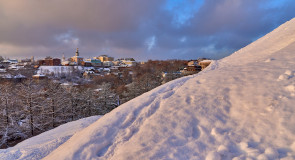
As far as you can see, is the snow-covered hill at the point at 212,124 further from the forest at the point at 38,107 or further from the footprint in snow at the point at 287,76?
the forest at the point at 38,107

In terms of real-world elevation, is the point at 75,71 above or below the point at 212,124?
above

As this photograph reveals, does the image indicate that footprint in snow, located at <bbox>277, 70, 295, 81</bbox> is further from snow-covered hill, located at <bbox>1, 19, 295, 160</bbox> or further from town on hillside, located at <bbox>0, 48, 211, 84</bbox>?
town on hillside, located at <bbox>0, 48, 211, 84</bbox>

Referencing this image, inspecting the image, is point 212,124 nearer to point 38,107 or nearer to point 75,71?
point 38,107

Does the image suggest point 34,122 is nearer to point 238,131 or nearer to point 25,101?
point 25,101

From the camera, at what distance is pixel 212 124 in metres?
3.33

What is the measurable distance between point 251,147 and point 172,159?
1328 millimetres

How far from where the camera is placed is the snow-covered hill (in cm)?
276

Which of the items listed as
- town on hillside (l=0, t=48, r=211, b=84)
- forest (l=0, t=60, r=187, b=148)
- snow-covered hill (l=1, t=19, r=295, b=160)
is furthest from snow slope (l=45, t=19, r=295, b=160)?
town on hillside (l=0, t=48, r=211, b=84)

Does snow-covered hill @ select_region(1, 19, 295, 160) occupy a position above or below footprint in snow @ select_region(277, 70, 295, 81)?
below

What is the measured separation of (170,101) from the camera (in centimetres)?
445

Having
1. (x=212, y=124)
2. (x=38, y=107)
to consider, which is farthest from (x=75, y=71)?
(x=212, y=124)

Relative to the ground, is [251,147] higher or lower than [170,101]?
lower

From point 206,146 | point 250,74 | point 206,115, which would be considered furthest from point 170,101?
point 250,74

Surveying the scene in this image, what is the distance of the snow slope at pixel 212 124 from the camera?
276 centimetres
